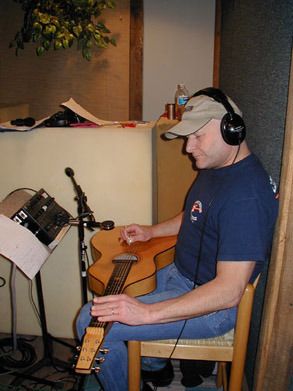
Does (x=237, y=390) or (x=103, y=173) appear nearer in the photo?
(x=237, y=390)

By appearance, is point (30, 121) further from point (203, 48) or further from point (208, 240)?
point (203, 48)

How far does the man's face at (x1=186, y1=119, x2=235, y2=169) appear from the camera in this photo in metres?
1.11

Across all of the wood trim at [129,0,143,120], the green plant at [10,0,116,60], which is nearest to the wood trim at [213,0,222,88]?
the wood trim at [129,0,143,120]

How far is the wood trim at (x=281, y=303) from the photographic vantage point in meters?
0.97

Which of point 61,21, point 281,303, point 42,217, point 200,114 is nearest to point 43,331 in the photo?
point 42,217

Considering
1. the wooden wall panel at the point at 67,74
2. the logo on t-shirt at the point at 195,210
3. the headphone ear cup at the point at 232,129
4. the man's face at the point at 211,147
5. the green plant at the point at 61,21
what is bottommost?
the logo on t-shirt at the point at 195,210

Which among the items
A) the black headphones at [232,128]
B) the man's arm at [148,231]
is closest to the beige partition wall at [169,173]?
the man's arm at [148,231]

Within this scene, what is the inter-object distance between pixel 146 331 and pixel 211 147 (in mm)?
635

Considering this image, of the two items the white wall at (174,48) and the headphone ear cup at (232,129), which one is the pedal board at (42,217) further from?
the white wall at (174,48)

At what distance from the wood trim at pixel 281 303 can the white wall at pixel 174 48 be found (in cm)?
200

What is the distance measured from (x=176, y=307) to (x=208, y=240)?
0.89ft

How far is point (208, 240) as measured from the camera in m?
1.17

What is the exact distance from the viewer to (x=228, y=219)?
3.32 ft

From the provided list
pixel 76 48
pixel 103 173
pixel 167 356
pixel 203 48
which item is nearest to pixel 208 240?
pixel 167 356
